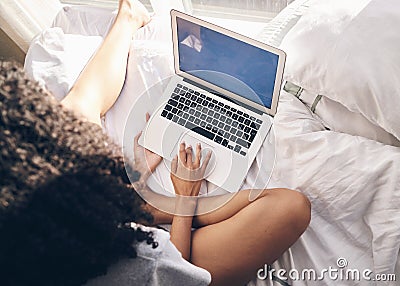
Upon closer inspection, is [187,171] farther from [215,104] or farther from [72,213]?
[72,213]

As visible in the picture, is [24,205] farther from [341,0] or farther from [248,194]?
[341,0]

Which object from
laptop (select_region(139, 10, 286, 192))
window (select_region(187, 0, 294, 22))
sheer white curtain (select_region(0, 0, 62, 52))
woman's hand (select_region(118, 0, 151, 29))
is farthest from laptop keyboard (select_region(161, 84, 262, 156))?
sheer white curtain (select_region(0, 0, 62, 52))

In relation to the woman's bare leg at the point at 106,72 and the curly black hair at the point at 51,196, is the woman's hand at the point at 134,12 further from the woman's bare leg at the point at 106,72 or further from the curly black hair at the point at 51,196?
the curly black hair at the point at 51,196

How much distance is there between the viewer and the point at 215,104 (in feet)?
3.15

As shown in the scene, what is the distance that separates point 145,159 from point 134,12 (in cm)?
40

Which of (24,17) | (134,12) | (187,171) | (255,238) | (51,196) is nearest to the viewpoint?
(51,196)

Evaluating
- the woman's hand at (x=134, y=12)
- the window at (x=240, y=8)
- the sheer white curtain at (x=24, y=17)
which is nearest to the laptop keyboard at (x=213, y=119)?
the woman's hand at (x=134, y=12)

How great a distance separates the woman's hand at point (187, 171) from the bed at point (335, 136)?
0.09ft

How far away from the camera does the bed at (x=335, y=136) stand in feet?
2.71

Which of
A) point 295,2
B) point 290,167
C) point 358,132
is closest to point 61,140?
point 290,167

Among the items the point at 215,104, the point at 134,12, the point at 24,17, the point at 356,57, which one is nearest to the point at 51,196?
the point at 215,104

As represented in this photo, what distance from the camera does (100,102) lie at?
0.96m

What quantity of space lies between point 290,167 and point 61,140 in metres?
0.49

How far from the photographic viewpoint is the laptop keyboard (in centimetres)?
94
